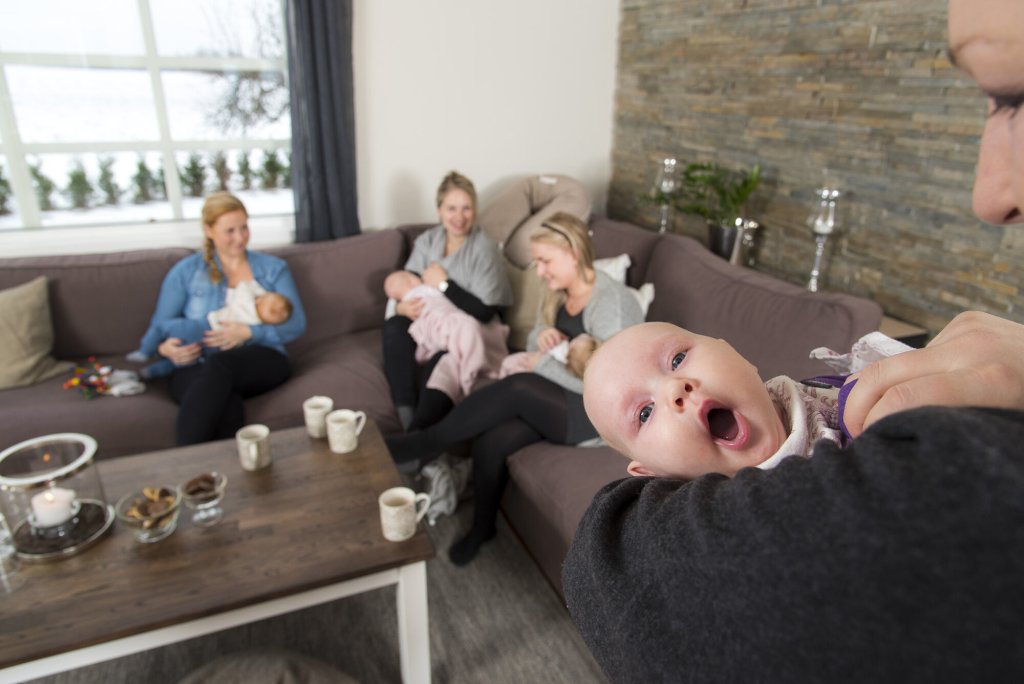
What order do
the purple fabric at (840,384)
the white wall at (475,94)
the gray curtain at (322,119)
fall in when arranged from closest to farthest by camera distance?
1. the purple fabric at (840,384)
2. the gray curtain at (322,119)
3. the white wall at (475,94)

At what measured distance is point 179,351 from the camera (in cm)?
238

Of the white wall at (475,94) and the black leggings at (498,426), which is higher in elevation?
the white wall at (475,94)

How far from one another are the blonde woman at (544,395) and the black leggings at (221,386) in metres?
0.60

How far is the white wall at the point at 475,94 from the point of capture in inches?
124

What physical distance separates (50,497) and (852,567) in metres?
1.71

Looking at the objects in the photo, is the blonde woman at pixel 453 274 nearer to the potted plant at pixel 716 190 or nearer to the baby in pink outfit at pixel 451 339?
the baby in pink outfit at pixel 451 339

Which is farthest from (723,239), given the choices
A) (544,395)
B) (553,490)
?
(553,490)

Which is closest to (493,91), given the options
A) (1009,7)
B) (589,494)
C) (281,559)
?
(589,494)

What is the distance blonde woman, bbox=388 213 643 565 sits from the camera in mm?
2055

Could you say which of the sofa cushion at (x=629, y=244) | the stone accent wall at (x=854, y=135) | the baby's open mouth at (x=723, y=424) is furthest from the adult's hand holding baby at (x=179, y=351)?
the baby's open mouth at (x=723, y=424)

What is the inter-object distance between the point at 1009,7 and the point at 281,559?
5.06 ft

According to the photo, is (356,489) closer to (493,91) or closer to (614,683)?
(614,683)

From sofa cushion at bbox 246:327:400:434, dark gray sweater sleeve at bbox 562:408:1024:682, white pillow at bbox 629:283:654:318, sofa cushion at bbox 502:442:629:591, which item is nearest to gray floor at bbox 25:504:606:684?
sofa cushion at bbox 502:442:629:591

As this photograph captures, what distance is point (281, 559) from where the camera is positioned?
1456 mm
